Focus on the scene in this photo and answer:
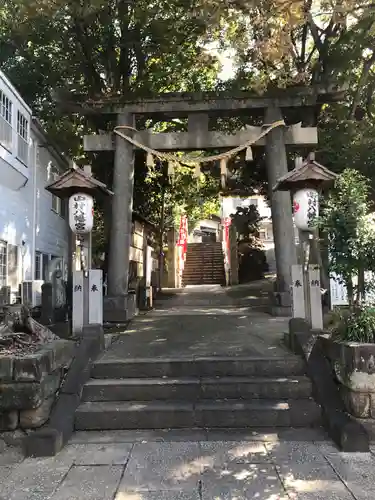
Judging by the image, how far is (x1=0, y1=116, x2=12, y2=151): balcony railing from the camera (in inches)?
436

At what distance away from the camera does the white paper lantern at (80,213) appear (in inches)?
328

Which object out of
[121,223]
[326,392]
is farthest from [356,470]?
[121,223]

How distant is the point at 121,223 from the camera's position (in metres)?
11.9

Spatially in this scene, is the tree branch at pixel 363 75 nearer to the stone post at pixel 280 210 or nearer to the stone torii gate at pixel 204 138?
the stone torii gate at pixel 204 138

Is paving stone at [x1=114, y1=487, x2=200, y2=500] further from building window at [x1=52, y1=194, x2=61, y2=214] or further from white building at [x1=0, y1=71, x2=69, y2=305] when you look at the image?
building window at [x1=52, y1=194, x2=61, y2=214]

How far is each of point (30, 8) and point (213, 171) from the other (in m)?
7.53

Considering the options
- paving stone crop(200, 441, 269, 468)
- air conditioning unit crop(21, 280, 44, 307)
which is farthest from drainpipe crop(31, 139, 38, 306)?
paving stone crop(200, 441, 269, 468)

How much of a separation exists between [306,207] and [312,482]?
461cm

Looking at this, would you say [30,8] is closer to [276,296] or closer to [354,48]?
[354,48]

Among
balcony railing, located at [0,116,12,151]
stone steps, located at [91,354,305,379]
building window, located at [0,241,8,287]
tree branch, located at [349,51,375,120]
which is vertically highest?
tree branch, located at [349,51,375,120]

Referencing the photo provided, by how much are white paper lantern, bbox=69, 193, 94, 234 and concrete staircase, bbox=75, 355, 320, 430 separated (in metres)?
2.56

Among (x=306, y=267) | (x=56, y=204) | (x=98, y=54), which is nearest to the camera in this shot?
(x=306, y=267)

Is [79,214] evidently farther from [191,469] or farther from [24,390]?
[191,469]

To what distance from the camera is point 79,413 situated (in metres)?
5.93
